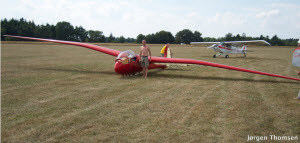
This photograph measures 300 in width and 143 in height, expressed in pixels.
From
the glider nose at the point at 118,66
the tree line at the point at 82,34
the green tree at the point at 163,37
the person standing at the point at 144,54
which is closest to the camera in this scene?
the glider nose at the point at 118,66

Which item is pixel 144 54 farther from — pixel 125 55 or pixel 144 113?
pixel 144 113

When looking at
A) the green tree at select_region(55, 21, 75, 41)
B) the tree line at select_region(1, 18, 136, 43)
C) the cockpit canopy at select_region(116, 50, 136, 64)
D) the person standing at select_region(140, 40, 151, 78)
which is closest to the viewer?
the cockpit canopy at select_region(116, 50, 136, 64)

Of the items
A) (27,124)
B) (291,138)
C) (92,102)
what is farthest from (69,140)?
(291,138)

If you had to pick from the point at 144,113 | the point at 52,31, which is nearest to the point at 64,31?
the point at 52,31

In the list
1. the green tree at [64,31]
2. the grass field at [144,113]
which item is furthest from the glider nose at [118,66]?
the green tree at [64,31]

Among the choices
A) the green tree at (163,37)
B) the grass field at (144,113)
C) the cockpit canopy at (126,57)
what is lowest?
the grass field at (144,113)

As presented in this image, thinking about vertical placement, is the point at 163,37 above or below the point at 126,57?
above

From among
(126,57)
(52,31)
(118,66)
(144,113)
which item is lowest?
(144,113)

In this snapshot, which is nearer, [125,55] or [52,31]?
[125,55]

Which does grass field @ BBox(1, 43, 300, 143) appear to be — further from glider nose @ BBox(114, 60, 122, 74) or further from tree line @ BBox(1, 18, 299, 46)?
tree line @ BBox(1, 18, 299, 46)

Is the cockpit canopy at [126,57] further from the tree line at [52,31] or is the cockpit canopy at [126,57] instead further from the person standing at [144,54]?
the tree line at [52,31]

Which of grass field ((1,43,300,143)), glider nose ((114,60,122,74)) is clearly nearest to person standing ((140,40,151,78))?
glider nose ((114,60,122,74))

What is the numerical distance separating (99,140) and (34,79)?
696cm

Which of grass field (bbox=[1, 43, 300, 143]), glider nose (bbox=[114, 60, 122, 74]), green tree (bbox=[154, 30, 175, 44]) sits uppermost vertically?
green tree (bbox=[154, 30, 175, 44])
